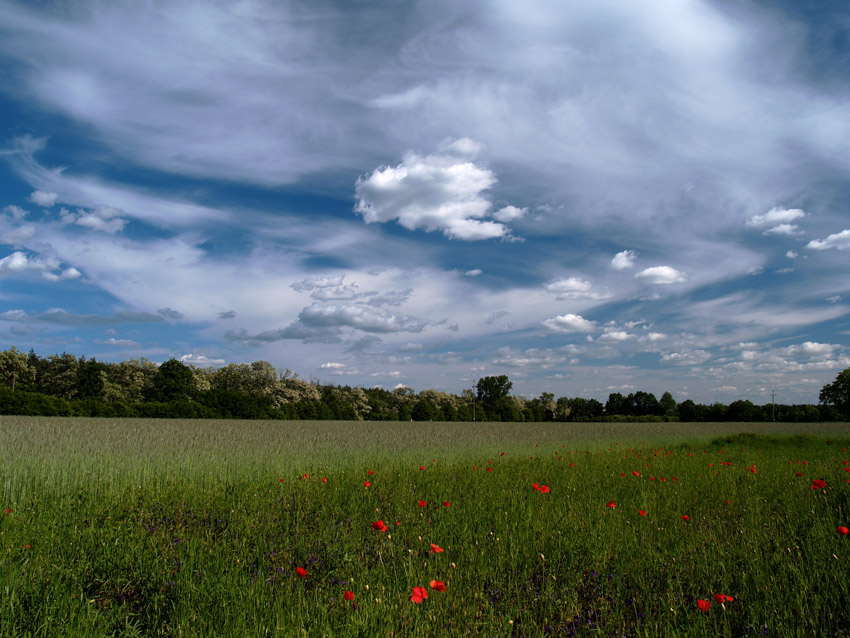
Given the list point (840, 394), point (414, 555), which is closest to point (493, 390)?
point (840, 394)

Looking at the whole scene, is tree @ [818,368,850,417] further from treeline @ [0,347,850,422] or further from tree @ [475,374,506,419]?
tree @ [475,374,506,419]

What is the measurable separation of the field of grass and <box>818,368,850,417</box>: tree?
81.5m

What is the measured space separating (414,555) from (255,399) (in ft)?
162

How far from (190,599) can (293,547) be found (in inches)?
55.4

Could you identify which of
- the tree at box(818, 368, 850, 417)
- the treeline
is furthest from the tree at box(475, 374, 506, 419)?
the tree at box(818, 368, 850, 417)

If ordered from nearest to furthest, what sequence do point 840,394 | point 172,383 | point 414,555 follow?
point 414,555 < point 172,383 < point 840,394

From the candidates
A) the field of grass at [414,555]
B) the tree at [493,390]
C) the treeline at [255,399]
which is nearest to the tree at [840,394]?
the treeline at [255,399]

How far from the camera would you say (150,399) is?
5612 centimetres

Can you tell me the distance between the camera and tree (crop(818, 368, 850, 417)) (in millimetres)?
69812

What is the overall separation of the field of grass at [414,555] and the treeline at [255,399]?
123 feet

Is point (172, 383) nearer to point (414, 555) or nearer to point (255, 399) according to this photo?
point (255, 399)

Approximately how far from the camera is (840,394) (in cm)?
7106

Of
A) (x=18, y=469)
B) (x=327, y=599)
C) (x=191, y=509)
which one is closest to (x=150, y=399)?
(x=18, y=469)

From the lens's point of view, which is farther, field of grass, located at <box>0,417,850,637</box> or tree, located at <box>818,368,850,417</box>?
tree, located at <box>818,368,850,417</box>
